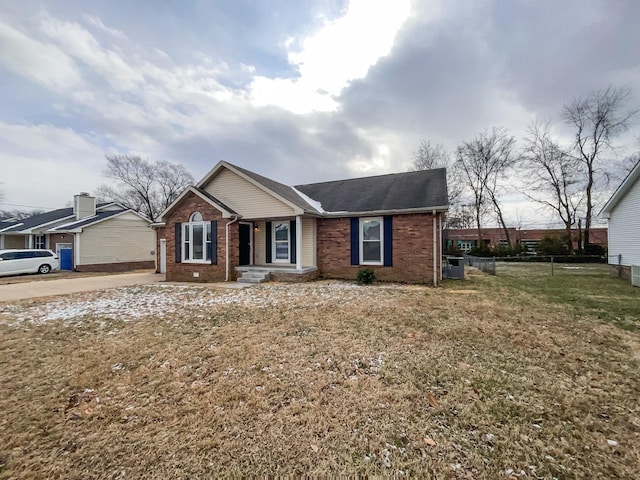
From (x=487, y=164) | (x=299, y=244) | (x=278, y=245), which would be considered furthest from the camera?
(x=487, y=164)

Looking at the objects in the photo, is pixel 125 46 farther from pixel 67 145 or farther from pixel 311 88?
pixel 67 145

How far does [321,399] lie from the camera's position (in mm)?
2992

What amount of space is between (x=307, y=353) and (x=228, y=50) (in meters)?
14.2

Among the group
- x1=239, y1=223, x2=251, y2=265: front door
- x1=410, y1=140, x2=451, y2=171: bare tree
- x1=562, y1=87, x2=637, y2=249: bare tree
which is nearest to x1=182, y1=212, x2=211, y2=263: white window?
x1=239, y1=223, x2=251, y2=265: front door

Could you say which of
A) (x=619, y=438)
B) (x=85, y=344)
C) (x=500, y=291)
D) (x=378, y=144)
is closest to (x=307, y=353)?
(x=619, y=438)

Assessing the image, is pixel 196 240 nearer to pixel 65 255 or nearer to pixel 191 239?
pixel 191 239

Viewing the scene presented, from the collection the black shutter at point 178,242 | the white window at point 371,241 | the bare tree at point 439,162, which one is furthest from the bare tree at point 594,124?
the black shutter at point 178,242

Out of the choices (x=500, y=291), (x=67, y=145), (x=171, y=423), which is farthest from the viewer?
(x=67, y=145)

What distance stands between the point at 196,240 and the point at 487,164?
94.5 feet

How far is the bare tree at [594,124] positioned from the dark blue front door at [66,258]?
41.0 meters

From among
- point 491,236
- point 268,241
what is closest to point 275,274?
point 268,241

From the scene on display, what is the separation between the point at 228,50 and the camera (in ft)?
41.9

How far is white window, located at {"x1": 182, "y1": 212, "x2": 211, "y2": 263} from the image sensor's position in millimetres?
12406

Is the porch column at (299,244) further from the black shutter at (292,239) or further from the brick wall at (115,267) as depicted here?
the brick wall at (115,267)
